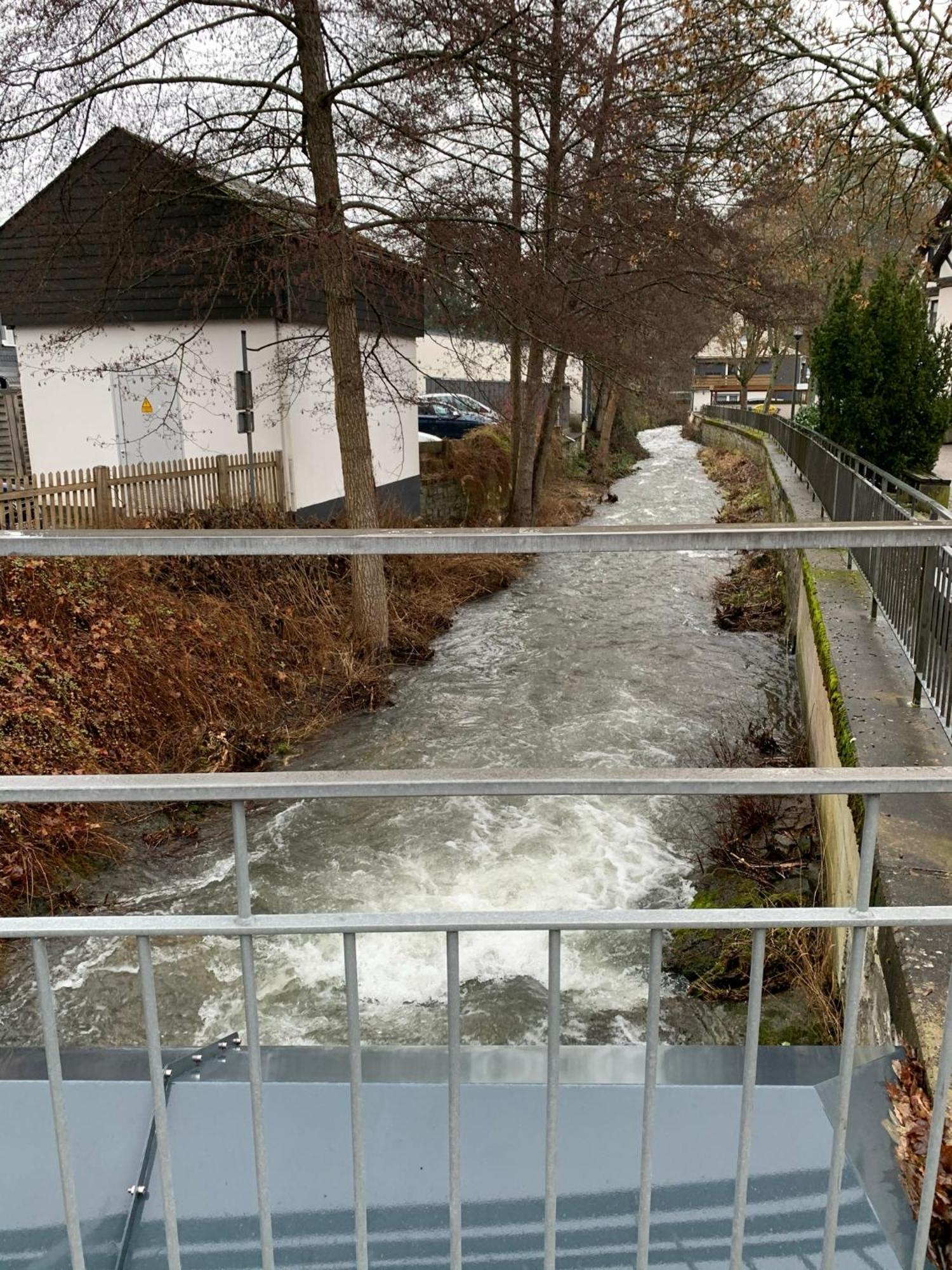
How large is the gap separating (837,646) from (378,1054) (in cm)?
601

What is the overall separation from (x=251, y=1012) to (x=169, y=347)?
1607cm

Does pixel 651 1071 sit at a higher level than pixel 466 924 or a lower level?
lower

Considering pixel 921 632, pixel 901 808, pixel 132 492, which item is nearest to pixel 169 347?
pixel 132 492

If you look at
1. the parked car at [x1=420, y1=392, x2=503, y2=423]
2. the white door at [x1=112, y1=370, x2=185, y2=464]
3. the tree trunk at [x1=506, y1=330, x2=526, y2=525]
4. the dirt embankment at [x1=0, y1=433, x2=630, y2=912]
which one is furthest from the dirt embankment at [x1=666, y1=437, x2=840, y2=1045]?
the tree trunk at [x1=506, y1=330, x2=526, y2=525]

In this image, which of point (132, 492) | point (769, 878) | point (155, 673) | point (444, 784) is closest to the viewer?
point (444, 784)

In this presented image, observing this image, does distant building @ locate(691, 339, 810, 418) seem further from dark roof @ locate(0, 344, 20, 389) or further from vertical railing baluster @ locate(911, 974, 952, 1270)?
vertical railing baluster @ locate(911, 974, 952, 1270)

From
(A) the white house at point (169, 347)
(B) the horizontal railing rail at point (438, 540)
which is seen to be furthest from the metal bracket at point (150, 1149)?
(A) the white house at point (169, 347)

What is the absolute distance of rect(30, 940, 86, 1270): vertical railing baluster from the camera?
73.2 inches

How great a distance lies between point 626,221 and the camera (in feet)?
42.6

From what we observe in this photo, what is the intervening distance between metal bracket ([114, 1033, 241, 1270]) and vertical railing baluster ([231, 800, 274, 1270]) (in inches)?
25.5

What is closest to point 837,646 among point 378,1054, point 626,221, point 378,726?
point 378,726

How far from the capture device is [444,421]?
34094 mm

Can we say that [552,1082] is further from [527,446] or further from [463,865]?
[527,446]

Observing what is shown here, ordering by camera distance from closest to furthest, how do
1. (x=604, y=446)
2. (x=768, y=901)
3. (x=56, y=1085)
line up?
(x=56, y=1085) < (x=768, y=901) < (x=604, y=446)
